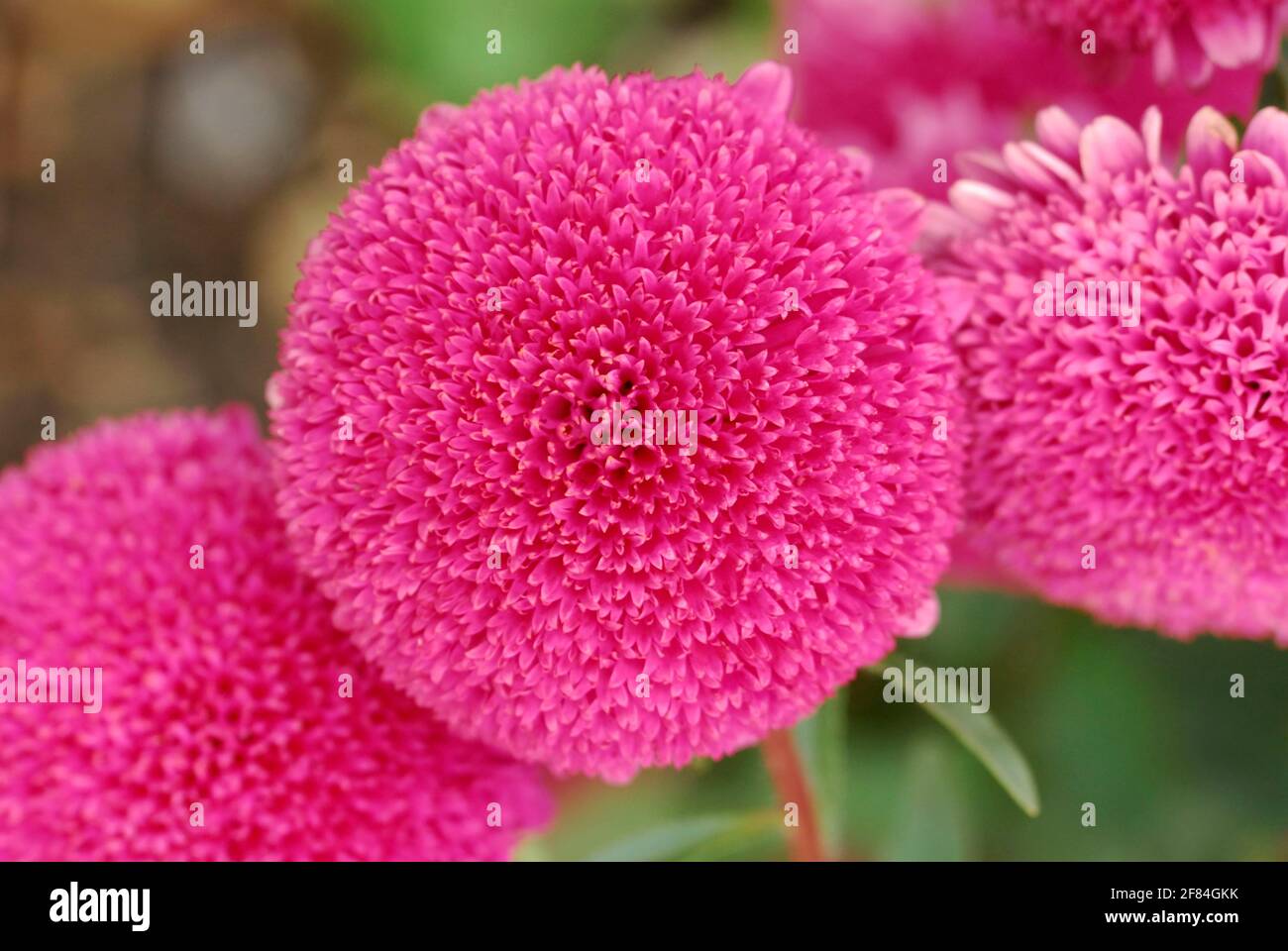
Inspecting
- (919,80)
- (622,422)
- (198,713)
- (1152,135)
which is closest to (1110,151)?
(1152,135)

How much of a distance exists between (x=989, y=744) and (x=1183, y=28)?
1.51 ft

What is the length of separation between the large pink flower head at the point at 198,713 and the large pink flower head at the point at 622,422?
3.3 inches

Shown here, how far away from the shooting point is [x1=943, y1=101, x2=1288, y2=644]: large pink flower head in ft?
2.17

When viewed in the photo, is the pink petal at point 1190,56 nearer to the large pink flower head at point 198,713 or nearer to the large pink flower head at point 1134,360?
the large pink flower head at point 1134,360

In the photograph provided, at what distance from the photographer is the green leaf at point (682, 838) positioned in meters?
0.90

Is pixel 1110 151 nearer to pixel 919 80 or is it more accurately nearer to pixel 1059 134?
pixel 1059 134

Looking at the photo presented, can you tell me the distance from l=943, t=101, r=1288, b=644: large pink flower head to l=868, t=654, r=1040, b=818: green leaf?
0.11 meters

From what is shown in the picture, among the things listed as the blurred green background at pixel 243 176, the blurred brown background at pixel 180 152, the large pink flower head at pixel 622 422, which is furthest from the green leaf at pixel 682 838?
the blurred brown background at pixel 180 152

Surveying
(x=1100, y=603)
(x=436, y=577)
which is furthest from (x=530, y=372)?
(x=1100, y=603)

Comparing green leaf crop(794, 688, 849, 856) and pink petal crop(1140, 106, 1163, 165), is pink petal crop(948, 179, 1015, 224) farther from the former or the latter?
green leaf crop(794, 688, 849, 856)

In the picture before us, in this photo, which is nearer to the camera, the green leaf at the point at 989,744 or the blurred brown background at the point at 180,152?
the green leaf at the point at 989,744

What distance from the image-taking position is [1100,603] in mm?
792
